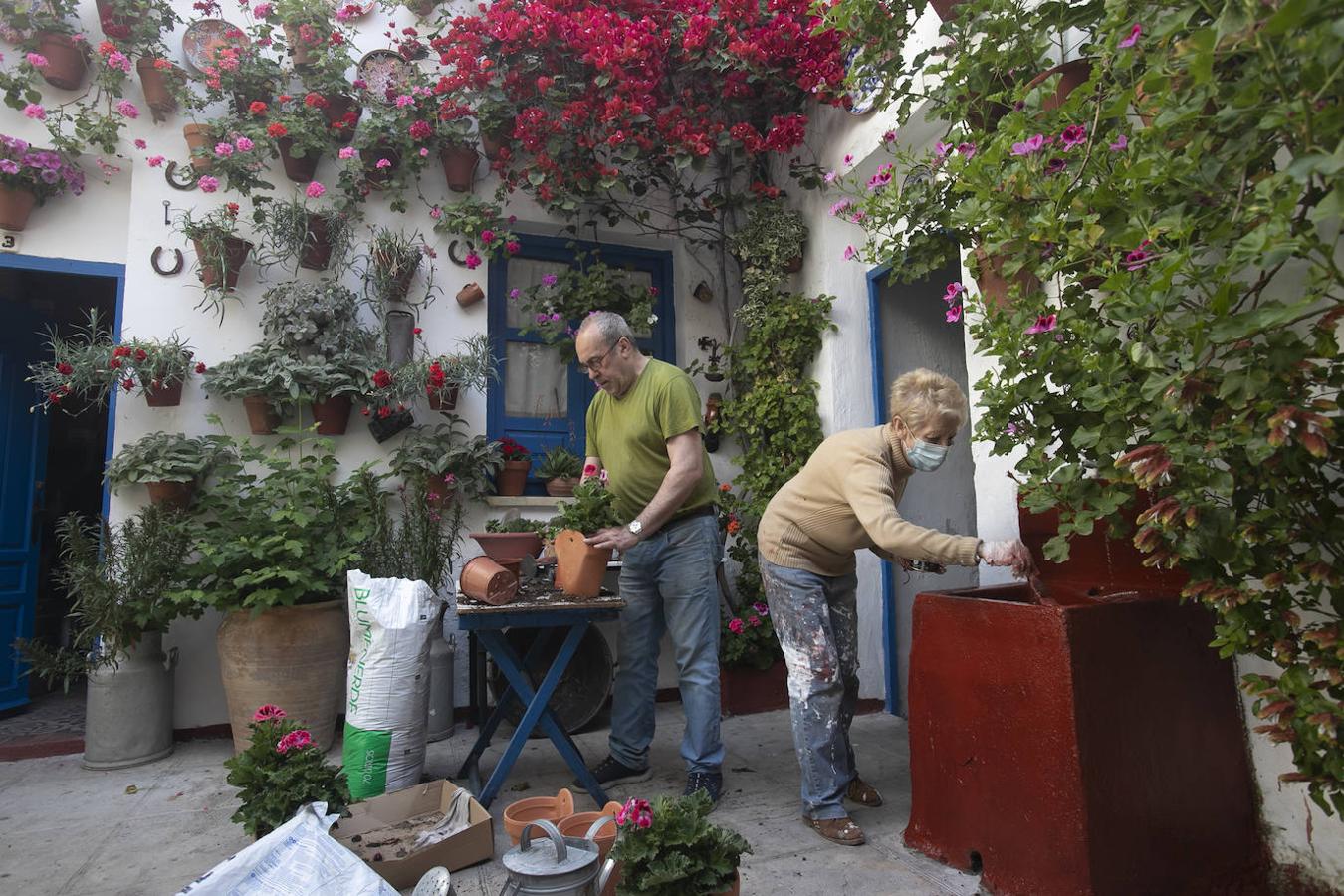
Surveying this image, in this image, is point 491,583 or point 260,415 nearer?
point 491,583

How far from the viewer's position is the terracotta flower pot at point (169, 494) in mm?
4000

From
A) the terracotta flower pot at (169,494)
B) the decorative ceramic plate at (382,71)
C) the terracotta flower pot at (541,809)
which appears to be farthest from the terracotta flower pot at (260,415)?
the terracotta flower pot at (541,809)

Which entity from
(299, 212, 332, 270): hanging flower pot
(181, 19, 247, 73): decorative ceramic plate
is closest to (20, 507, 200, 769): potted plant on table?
(299, 212, 332, 270): hanging flower pot

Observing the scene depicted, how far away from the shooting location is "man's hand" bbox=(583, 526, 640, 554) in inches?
123

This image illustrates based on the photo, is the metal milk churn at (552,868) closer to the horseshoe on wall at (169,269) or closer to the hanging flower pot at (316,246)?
the hanging flower pot at (316,246)

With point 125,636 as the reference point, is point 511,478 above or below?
above

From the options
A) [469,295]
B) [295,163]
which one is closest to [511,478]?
[469,295]

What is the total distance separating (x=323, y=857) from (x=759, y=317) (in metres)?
3.69

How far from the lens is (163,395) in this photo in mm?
4137

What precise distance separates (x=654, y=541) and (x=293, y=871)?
1.77 metres

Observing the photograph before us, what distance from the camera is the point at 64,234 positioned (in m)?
4.38

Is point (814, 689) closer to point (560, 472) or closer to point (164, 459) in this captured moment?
→ point (560, 472)

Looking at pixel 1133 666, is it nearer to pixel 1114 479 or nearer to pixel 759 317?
pixel 1114 479

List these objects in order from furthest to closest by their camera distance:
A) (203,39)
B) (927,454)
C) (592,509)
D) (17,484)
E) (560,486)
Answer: (17,484) < (560,486) < (203,39) < (592,509) < (927,454)
